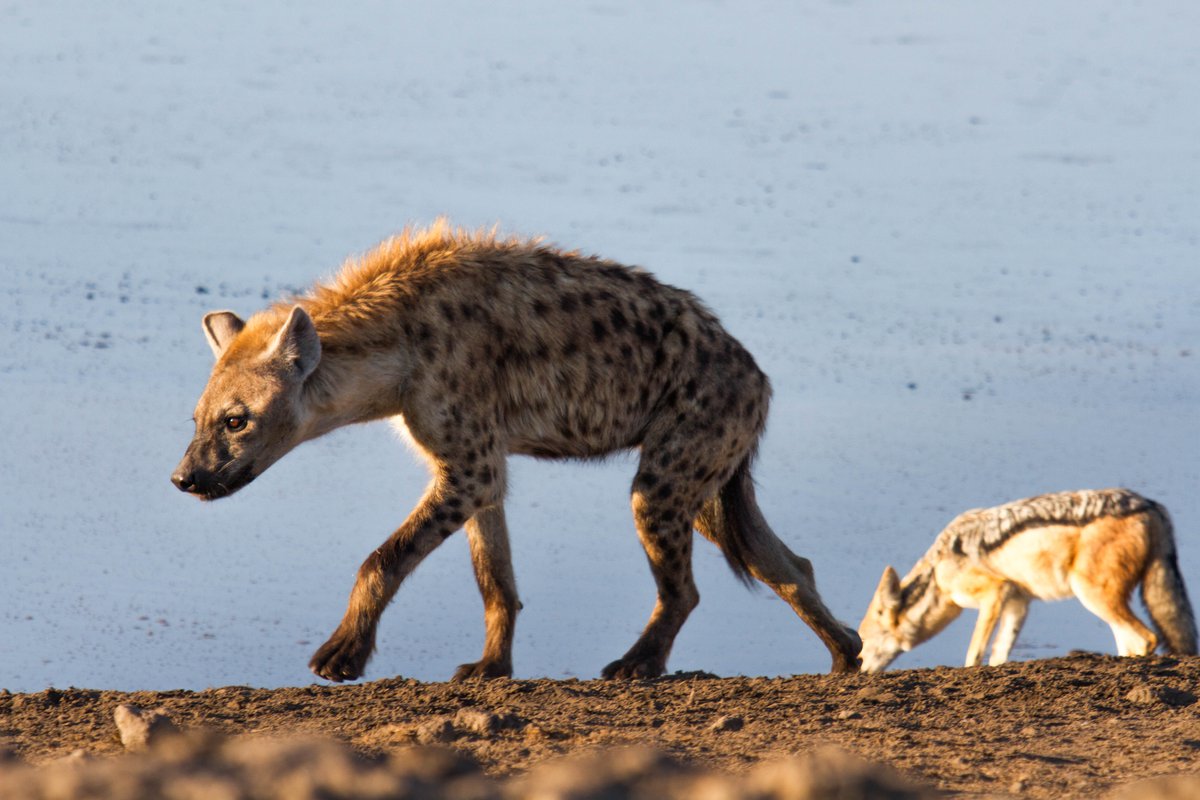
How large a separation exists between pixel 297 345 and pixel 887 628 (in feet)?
16.8

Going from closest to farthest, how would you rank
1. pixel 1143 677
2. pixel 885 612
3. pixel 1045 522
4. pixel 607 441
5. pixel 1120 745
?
pixel 1120 745
pixel 1143 677
pixel 607 441
pixel 1045 522
pixel 885 612

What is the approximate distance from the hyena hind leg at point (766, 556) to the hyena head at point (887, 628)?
3276mm

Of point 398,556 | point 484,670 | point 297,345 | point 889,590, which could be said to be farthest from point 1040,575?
point 297,345

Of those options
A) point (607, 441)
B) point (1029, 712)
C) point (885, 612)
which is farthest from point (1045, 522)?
point (1029, 712)

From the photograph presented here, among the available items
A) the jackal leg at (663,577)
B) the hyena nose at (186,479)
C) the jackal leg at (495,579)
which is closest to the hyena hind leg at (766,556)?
the jackal leg at (663,577)

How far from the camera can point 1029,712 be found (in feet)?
14.2

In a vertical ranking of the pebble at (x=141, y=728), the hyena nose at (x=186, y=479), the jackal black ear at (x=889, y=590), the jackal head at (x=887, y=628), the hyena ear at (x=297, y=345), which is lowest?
the jackal head at (x=887, y=628)

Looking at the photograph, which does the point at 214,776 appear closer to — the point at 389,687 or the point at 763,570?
the point at 389,687

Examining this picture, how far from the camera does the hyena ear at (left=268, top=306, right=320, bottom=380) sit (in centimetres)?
486

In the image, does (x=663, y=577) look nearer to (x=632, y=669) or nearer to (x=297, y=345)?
(x=632, y=669)

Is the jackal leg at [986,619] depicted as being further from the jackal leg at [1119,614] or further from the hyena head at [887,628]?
the jackal leg at [1119,614]

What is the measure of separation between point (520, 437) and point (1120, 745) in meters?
1.98

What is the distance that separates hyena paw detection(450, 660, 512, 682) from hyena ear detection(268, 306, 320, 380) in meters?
1.00

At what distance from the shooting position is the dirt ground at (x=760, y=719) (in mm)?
3777
